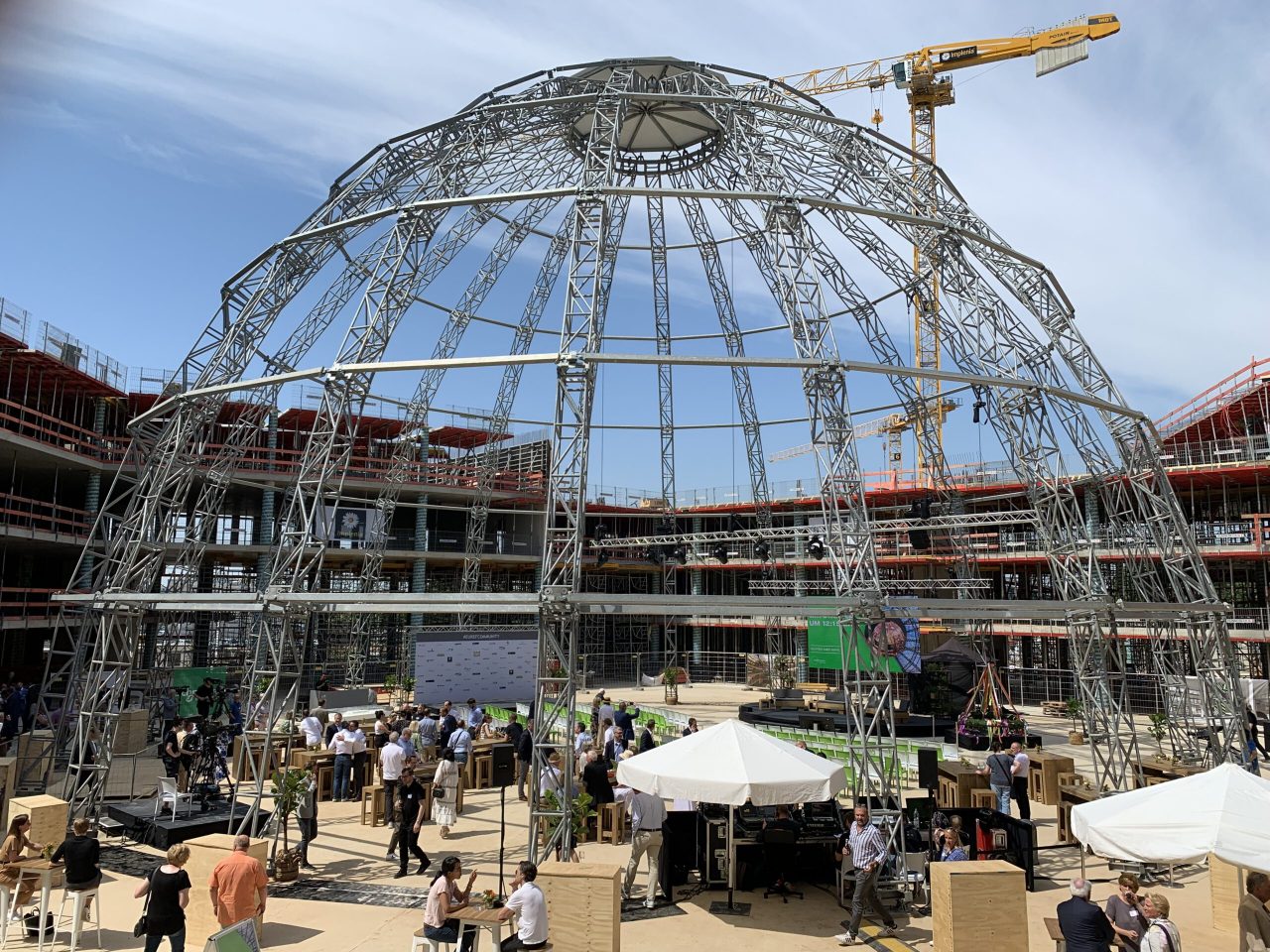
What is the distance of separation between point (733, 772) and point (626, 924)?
2.70 m

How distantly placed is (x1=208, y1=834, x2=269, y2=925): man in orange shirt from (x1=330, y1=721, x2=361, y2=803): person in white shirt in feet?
33.1

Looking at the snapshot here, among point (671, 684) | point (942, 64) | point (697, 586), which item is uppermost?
point (942, 64)

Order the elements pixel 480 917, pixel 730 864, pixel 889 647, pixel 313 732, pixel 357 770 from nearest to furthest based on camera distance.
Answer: pixel 480 917 → pixel 730 864 → pixel 357 770 → pixel 313 732 → pixel 889 647

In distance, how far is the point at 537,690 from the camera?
556 inches

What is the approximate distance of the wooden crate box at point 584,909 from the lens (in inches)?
419

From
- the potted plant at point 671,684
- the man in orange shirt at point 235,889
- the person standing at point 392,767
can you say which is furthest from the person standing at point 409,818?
the potted plant at point 671,684

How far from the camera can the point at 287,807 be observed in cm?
1509

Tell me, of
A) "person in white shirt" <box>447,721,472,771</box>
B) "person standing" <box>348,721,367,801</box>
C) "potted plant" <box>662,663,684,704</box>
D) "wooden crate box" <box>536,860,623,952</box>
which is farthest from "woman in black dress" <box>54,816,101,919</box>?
"potted plant" <box>662,663,684,704</box>

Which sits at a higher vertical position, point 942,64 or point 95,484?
point 942,64

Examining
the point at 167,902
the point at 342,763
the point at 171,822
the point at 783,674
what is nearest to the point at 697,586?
the point at 783,674

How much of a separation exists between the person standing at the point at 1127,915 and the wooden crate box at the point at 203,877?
10.9 m

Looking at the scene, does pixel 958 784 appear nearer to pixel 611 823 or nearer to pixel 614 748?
pixel 611 823

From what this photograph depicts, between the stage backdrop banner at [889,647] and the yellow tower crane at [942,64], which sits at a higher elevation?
the yellow tower crane at [942,64]

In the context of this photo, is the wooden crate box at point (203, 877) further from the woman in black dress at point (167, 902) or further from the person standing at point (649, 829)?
the person standing at point (649, 829)
